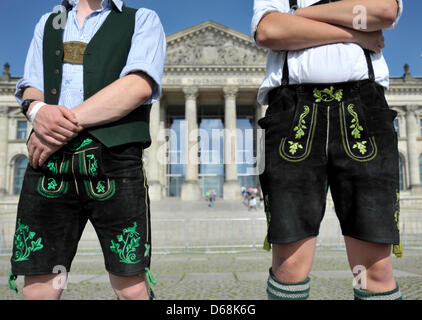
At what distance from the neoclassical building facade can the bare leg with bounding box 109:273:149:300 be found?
28199mm

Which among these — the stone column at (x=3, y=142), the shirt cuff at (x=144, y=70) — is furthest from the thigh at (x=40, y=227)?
the stone column at (x=3, y=142)

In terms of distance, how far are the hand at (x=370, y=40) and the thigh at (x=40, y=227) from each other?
1.53 meters

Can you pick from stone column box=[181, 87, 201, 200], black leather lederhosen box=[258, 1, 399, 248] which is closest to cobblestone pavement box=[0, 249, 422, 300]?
black leather lederhosen box=[258, 1, 399, 248]

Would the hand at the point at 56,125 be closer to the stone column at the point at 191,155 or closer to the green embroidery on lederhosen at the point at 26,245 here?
the green embroidery on lederhosen at the point at 26,245

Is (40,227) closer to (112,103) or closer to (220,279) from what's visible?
(112,103)

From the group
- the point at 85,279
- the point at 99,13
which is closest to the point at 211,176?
the point at 85,279

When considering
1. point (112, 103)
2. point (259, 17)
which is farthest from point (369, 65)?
point (112, 103)

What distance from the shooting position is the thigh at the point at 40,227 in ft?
5.33

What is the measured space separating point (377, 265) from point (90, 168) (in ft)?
4.49

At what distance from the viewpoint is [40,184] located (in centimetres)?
164

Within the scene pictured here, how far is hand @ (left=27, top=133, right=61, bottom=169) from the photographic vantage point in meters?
1.60

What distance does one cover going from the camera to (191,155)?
1236 inches

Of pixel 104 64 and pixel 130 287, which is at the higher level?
pixel 104 64

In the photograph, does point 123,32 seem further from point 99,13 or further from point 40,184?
point 40,184
